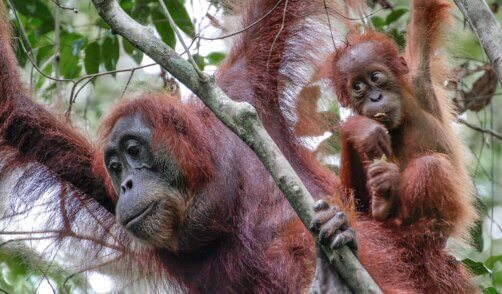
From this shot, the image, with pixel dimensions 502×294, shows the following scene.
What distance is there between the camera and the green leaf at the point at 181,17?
6242mm

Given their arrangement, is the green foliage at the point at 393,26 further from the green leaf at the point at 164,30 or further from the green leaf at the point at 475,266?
the green leaf at the point at 475,266

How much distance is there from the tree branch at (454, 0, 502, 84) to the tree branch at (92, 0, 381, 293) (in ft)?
3.74

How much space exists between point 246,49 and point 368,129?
1.18 meters

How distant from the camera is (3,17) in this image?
4922mm

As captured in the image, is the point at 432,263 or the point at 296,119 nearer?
the point at 432,263

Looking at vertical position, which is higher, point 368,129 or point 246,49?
point 246,49

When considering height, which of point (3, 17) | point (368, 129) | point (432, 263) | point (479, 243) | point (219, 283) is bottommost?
point (479, 243)

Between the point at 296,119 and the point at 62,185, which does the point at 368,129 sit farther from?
the point at 62,185

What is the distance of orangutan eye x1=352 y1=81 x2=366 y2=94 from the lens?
191 inches

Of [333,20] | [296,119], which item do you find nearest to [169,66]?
[296,119]

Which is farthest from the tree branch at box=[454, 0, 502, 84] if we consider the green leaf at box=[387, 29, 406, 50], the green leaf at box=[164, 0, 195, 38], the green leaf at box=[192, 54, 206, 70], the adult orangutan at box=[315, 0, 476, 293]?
the green leaf at box=[164, 0, 195, 38]

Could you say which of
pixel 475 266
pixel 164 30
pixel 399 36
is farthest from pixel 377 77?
pixel 164 30

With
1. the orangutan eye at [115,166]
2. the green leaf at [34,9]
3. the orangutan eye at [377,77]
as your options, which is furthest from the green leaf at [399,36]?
the green leaf at [34,9]

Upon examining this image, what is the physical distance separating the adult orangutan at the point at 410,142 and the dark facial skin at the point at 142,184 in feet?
3.54
